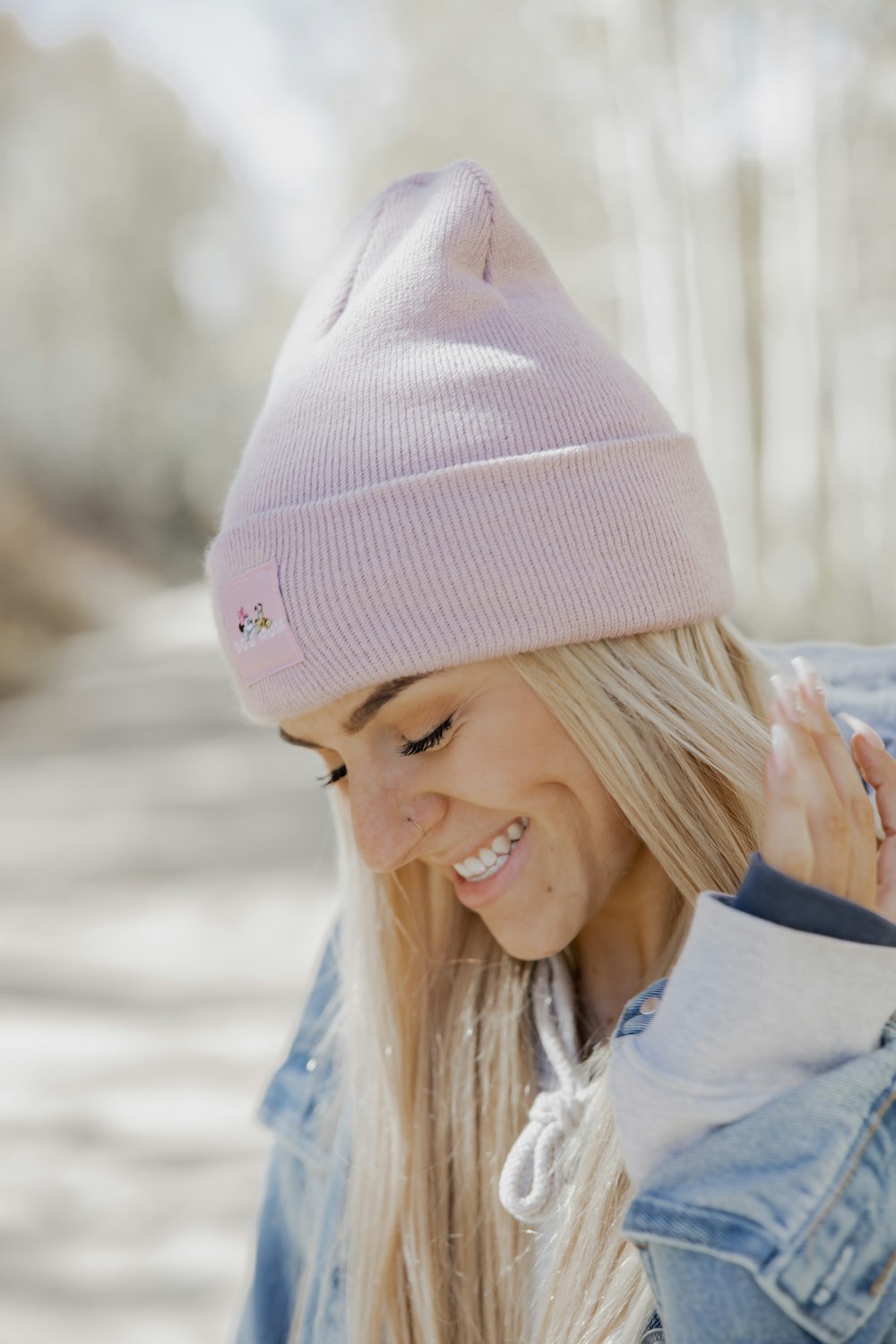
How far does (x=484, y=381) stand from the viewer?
1.32 meters

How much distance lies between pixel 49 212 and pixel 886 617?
13065 mm

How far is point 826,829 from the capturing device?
1.00 metres

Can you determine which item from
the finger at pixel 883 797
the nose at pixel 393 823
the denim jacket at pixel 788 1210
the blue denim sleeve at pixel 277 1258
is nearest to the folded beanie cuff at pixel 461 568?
the nose at pixel 393 823

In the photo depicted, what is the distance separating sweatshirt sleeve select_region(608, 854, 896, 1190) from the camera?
98cm

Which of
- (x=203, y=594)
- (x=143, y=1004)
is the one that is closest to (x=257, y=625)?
(x=143, y=1004)

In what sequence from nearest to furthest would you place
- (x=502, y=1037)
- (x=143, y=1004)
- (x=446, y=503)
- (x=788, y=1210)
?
(x=788, y=1210) < (x=446, y=503) < (x=502, y=1037) < (x=143, y=1004)

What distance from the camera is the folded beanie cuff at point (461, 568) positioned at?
4.22 feet

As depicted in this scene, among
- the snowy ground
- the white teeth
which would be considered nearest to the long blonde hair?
the white teeth

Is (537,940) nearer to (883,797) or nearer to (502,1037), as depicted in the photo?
(502,1037)

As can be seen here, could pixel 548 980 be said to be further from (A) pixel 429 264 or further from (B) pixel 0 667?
(B) pixel 0 667

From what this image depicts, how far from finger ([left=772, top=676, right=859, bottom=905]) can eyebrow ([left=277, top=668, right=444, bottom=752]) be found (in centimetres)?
42

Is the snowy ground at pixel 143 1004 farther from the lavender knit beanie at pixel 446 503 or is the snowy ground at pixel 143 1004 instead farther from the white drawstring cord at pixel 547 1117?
the lavender knit beanie at pixel 446 503

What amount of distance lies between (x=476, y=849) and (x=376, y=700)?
0.65 ft

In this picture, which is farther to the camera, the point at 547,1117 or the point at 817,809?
the point at 547,1117
